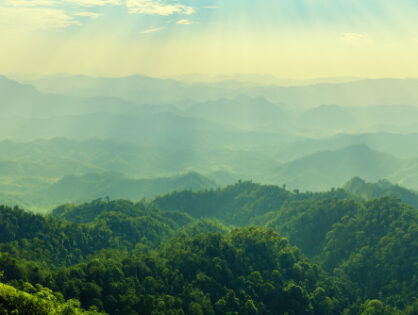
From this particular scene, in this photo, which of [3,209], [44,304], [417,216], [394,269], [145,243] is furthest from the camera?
[145,243]

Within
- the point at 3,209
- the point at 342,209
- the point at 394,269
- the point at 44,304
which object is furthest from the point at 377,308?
the point at 3,209

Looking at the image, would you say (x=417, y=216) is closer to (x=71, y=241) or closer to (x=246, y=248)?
(x=246, y=248)

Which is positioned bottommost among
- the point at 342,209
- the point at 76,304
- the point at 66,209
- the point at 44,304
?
the point at 66,209

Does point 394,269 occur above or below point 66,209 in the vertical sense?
above

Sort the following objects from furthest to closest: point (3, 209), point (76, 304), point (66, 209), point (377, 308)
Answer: point (66, 209) < point (3, 209) < point (377, 308) < point (76, 304)

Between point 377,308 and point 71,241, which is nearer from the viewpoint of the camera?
point 377,308

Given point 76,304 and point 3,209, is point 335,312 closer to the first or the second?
point 76,304

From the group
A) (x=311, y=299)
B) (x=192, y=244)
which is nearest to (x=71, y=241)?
(x=192, y=244)
